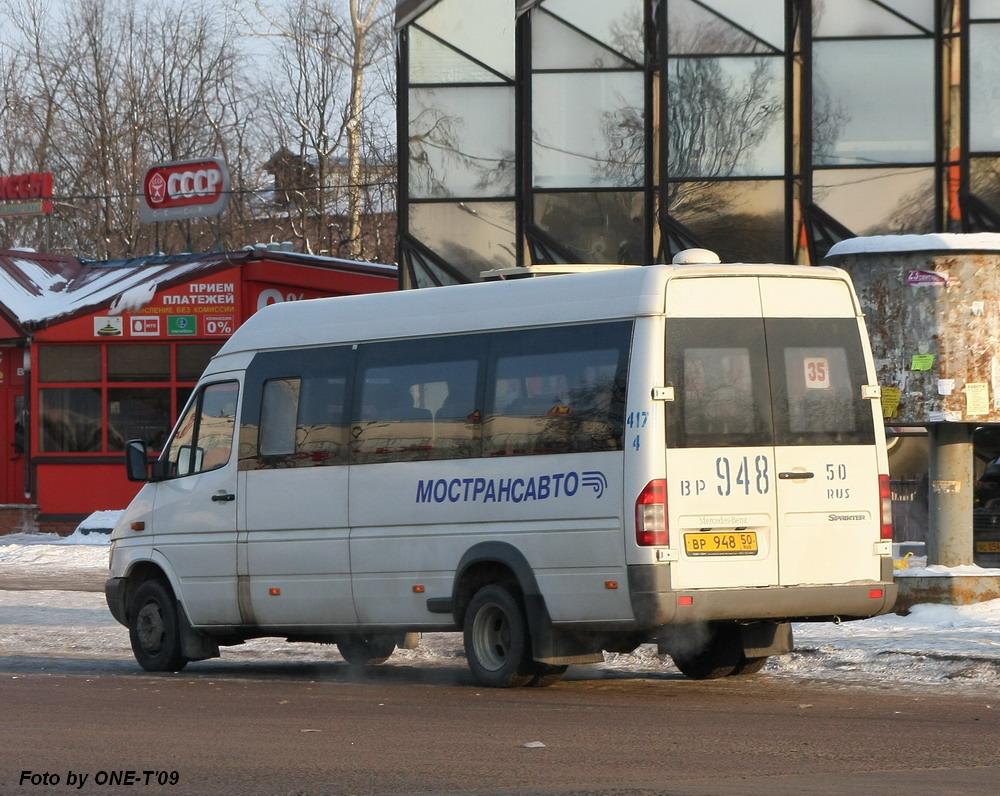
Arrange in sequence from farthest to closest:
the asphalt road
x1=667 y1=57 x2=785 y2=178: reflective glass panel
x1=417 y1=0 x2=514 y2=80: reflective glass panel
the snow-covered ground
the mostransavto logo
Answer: x1=417 y1=0 x2=514 y2=80: reflective glass panel < x1=667 y1=57 x2=785 y2=178: reflective glass panel < the snow-covered ground < the mostransavto logo < the asphalt road

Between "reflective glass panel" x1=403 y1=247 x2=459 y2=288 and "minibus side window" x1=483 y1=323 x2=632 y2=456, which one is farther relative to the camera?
"reflective glass panel" x1=403 y1=247 x2=459 y2=288

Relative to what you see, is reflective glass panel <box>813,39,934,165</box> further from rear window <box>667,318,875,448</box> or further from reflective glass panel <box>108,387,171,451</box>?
rear window <box>667,318,875,448</box>

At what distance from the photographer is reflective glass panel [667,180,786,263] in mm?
23000

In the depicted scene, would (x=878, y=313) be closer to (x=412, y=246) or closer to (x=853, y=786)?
(x=853, y=786)

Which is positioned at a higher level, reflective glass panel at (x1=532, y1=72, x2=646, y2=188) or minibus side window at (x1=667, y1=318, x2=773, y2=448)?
reflective glass panel at (x1=532, y1=72, x2=646, y2=188)

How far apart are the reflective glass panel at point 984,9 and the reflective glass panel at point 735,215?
3.14 meters

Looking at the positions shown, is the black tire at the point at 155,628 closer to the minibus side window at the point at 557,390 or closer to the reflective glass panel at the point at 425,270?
the minibus side window at the point at 557,390

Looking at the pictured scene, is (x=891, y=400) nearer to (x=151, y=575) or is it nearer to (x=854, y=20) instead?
(x=151, y=575)

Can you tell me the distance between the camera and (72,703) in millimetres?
10727

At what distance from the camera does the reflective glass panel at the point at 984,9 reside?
22.7m

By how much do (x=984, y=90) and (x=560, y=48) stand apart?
536cm

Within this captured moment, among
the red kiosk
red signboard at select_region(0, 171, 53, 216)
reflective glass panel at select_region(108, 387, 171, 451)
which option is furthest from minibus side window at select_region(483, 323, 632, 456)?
red signboard at select_region(0, 171, 53, 216)

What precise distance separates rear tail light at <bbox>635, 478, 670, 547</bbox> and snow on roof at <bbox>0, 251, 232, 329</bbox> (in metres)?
19.2

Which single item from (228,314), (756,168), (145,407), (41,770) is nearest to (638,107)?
(756,168)
